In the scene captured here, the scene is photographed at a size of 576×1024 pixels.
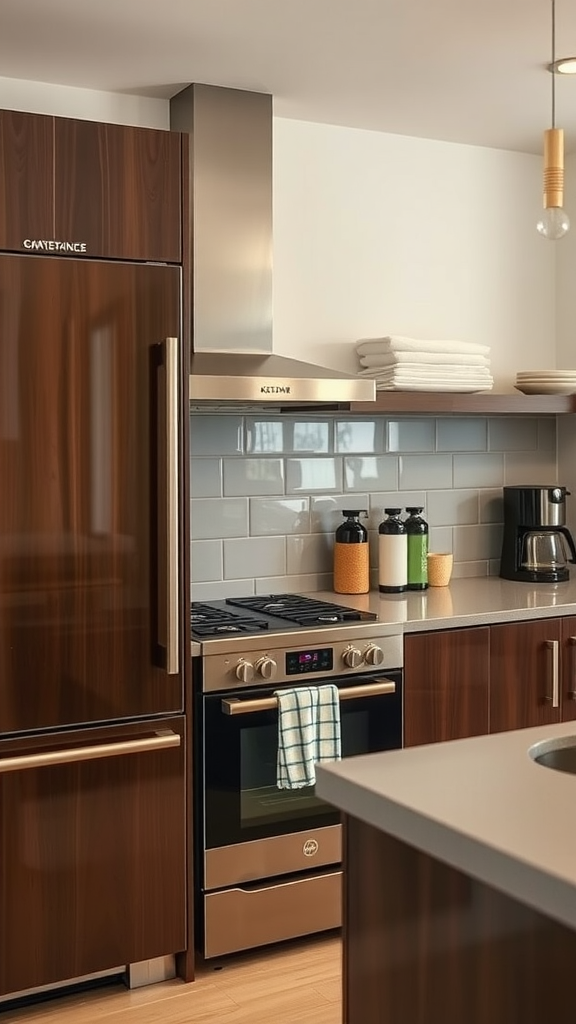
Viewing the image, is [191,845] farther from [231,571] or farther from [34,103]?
[34,103]

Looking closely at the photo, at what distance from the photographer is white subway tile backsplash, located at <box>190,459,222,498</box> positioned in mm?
3572

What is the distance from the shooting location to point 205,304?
3357 millimetres

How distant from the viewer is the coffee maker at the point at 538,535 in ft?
13.1

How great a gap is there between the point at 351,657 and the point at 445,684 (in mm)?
348

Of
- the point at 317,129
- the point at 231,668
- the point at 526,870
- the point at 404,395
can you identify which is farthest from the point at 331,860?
the point at 317,129

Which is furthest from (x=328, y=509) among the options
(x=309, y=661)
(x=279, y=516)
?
(x=309, y=661)

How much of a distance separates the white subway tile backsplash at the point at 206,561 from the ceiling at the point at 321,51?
4.60ft

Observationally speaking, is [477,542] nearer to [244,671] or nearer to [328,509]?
[328,509]

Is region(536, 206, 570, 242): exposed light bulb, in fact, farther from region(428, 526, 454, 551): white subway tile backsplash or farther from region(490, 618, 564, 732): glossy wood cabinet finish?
region(428, 526, 454, 551): white subway tile backsplash

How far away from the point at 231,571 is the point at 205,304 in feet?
2.86

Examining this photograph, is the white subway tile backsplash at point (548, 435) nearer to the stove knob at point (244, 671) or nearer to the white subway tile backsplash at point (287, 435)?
the white subway tile backsplash at point (287, 435)

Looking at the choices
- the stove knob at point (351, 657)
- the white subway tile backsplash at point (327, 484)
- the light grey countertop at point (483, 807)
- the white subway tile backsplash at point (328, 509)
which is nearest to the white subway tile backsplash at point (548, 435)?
the white subway tile backsplash at point (327, 484)

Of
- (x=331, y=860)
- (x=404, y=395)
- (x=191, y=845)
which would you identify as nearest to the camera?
(x=191, y=845)

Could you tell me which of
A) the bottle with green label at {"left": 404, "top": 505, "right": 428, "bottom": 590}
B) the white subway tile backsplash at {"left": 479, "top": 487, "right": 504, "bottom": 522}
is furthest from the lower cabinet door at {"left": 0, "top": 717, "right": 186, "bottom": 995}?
the white subway tile backsplash at {"left": 479, "top": 487, "right": 504, "bottom": 522}
